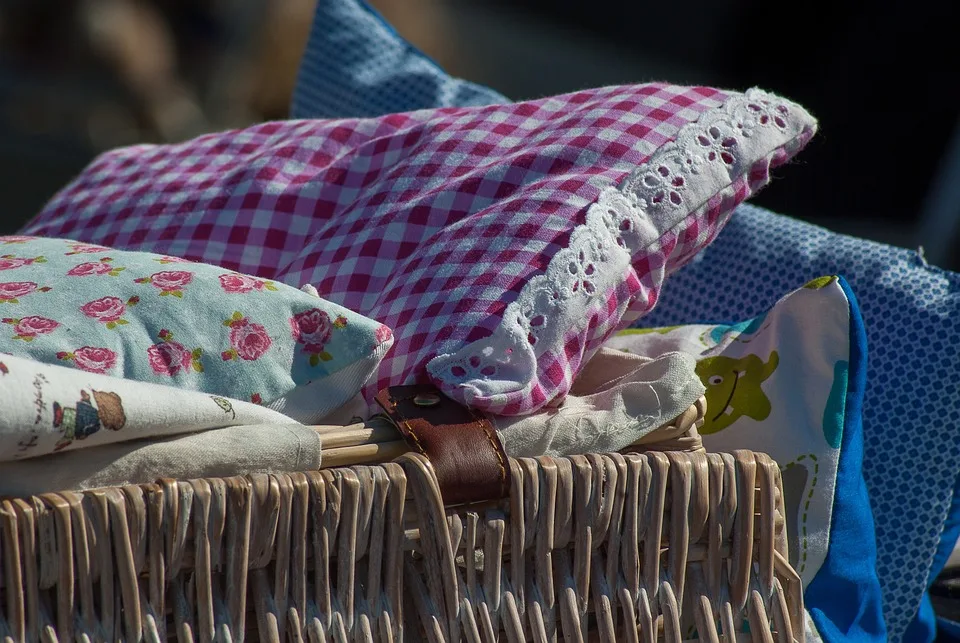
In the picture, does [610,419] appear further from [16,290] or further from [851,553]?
[16,290]

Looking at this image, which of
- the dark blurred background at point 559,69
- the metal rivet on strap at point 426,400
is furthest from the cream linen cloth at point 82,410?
the dark blurred background at point 559,69

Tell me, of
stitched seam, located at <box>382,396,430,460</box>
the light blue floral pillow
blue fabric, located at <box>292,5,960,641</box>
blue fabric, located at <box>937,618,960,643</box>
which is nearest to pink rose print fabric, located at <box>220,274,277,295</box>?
the light blue floral pillow

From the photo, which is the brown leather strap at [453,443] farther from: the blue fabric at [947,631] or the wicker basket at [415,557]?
the blue fabric at [947,631]

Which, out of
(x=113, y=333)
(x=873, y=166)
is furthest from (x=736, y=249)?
(x=873, y=166)

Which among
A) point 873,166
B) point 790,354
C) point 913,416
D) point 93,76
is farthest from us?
point 93,76

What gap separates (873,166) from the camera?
2633 millimetres

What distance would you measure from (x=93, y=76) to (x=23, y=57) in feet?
0.77

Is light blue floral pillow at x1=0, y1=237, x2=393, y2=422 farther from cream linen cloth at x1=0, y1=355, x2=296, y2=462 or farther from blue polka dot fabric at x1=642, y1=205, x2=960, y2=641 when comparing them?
blue polka dot fabric at x1=642, y1=205, x2=960, y2=641

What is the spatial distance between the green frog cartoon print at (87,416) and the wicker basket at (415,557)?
3cm

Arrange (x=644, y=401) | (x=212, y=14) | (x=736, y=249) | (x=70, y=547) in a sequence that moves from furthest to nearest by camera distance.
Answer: (x=212, y=14) → (x=736, y=249) → (x=644, y=401) → (x=70, y=547)

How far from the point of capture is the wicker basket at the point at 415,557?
449 mm

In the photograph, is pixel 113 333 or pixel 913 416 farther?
pixel 913 416

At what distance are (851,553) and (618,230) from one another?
0.26m

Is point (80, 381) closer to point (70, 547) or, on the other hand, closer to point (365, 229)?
point (70, 547)
